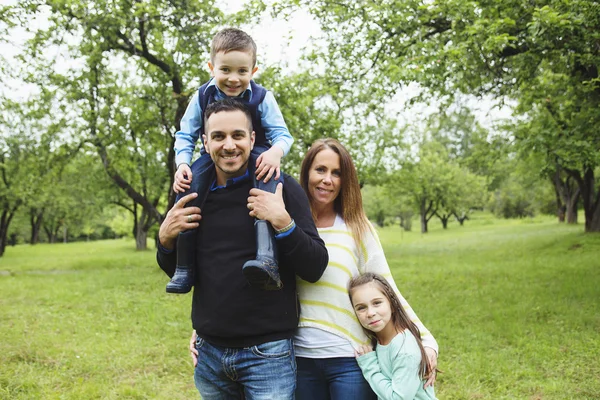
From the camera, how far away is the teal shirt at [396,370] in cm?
217

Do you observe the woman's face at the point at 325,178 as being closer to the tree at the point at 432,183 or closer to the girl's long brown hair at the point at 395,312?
the girl's long brown hair at the point at 395,312

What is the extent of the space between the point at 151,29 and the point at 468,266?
10.3 meters

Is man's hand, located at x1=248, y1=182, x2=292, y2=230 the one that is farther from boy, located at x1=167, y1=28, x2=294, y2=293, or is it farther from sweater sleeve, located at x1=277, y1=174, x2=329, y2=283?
boy, located at x1=167, y1=28, x2=294, y2=293

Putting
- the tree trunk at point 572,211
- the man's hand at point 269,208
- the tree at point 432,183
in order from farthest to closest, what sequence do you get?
1. the tree at point 432,183
2. the tree trunk at point 572,211
3. the man's hand at point 269,208

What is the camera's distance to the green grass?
17.5ft

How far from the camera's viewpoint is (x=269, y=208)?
2025 millimetres

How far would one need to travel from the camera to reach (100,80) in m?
13.1

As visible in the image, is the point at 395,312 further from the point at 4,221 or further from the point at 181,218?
the point at 4,221

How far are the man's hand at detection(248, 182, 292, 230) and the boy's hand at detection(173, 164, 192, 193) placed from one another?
0.36 m

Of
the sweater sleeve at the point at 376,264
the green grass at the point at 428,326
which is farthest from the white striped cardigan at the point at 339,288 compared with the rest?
the green grass at the point at 428,326

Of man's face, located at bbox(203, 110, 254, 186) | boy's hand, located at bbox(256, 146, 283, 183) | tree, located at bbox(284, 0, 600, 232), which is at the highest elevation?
tree, located at bbox(284, 0, 600, 232)

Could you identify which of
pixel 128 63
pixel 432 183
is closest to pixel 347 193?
pixel 128 63

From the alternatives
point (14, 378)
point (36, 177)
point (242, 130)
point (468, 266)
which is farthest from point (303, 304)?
point (36, 177)

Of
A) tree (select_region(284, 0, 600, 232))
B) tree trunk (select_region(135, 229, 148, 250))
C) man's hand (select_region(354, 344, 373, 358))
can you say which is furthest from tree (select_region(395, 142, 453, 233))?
man's hand (select_region(354, 344, 373, 358))
